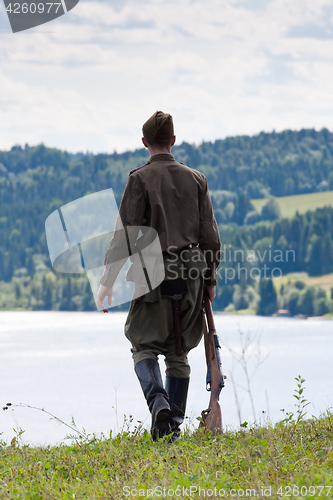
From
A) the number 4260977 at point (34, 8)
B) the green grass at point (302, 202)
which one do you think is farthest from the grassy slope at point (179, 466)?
the green grass at point (302, 202)

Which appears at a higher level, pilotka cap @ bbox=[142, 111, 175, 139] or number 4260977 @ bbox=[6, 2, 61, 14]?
number 4260977 @ bbox=[6, 2, 61, 14]

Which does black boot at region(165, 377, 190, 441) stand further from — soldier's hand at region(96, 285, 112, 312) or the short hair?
the short hair

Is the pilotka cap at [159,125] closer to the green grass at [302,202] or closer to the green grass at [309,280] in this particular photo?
the green grass at [309,280]

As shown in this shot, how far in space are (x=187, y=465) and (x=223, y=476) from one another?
35cm

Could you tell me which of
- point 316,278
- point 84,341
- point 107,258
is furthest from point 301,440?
point 316,278

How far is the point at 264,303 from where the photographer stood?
104m

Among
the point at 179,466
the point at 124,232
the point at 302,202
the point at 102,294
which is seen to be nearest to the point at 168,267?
the point at 124,232

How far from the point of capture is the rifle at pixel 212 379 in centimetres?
425

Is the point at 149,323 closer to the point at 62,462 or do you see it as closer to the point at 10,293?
the point at 62,462

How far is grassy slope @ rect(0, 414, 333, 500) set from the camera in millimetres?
2824

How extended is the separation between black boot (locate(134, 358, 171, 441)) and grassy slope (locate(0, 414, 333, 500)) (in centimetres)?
11

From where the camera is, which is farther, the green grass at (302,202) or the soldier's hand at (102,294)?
the green grass at (302,202)

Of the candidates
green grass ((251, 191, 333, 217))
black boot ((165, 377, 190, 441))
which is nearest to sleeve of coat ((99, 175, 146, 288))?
black boot ((165, 377, 190, 441))

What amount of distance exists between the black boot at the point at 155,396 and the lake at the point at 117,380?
39 cm
